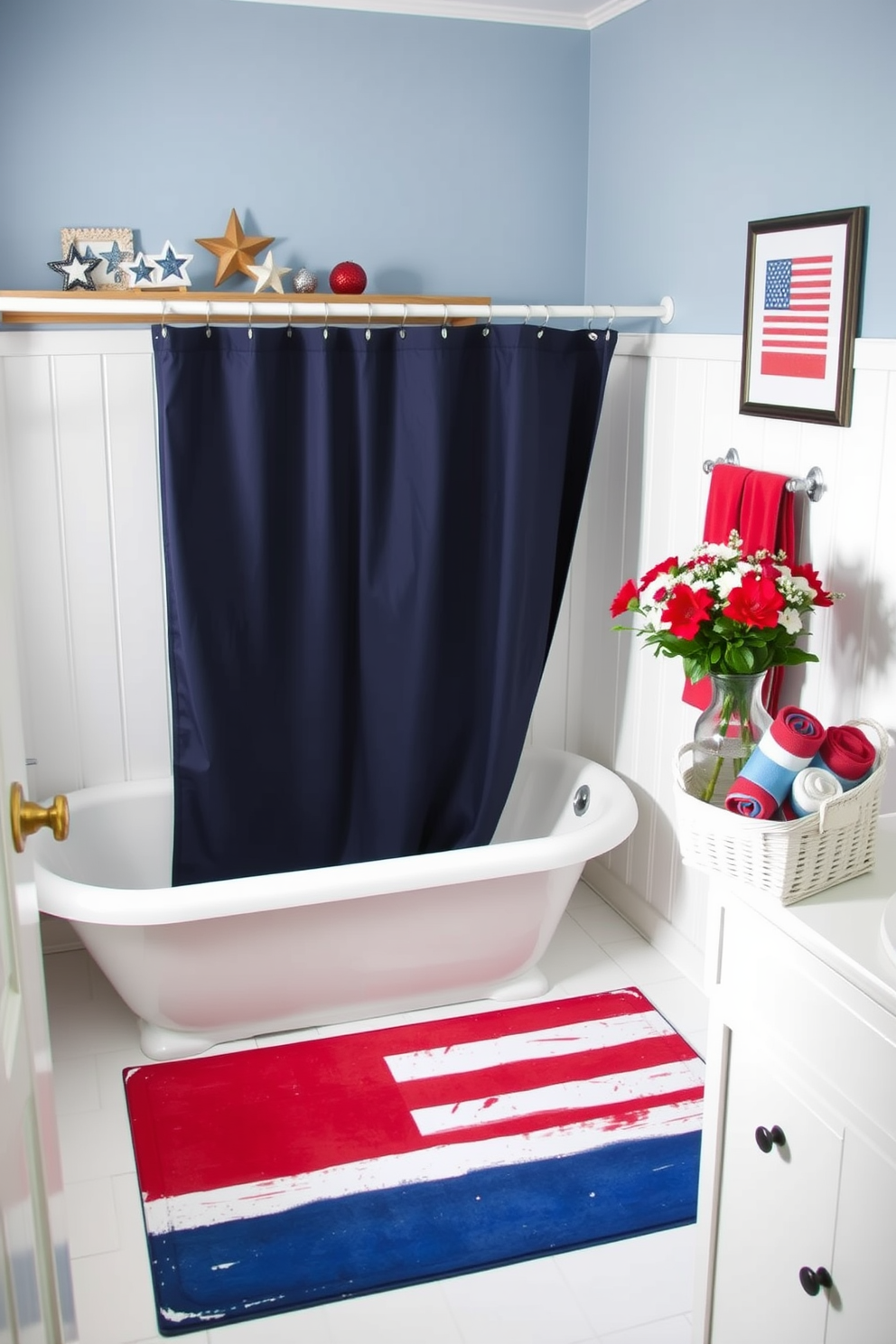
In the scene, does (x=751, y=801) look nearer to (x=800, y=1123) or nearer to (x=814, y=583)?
(x=800, y=1123)

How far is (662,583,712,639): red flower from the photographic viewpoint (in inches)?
78.8

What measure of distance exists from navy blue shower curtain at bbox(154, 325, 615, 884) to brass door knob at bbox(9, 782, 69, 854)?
1497 mm

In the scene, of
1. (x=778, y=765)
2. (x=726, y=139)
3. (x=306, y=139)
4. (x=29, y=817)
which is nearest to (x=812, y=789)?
(x=778, y=765)

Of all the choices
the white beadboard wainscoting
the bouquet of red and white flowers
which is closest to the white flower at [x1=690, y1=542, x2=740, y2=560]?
the bouquet of red and white flowers

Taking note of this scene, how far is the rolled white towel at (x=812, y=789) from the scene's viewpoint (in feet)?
5.13

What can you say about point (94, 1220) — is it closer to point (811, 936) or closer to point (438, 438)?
point (811, 936)

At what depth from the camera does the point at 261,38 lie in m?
2.85

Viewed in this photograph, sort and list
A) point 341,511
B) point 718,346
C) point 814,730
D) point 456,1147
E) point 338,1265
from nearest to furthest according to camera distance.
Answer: point 814,730
point 338,1265
point 456,1147
point 718,346
point 341,511

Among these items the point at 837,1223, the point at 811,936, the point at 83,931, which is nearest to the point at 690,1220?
the point at 837,1223

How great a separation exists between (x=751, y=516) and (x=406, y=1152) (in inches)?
56.4

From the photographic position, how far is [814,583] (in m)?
2.09

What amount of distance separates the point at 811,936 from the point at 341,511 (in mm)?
1674

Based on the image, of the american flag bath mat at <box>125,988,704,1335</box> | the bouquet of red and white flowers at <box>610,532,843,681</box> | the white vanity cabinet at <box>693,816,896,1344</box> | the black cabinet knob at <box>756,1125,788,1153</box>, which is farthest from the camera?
the american flag bath mat at <box>125,988,704,1335</box>

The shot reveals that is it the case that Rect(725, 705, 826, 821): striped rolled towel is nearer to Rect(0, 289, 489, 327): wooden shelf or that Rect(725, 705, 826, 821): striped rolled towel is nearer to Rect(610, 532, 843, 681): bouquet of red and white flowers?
Rect(610, 532, 843, 681): bouquet of red and white flowers
